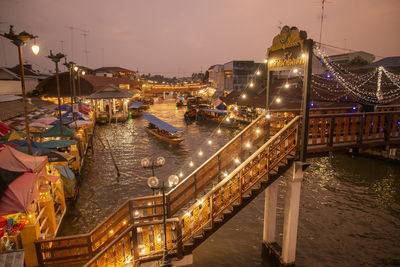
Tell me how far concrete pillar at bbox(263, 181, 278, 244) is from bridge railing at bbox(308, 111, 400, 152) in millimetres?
2392

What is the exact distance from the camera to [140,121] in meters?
41.9

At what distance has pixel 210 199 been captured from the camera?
25.0ft

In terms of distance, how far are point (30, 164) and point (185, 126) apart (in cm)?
2945

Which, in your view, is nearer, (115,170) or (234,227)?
(234,227)

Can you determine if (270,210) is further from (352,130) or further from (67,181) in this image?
(67,181)

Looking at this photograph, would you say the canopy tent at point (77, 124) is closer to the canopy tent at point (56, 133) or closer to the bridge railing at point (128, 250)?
the canopy tent at point (56, 133)

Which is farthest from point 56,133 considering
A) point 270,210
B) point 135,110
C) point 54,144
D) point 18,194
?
point 135,110

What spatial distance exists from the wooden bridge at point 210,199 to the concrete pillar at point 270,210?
0.53 ft

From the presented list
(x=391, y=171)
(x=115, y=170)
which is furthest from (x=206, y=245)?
(x=391, y=171)

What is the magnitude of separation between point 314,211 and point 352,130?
23.0 ft

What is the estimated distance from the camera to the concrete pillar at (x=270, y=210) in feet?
31.4

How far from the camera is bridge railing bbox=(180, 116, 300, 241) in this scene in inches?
300

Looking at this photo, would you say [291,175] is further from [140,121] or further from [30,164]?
[140,121]

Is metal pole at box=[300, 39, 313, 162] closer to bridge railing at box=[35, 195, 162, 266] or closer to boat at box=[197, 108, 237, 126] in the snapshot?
bridge railing at box=[35, 195, 162, 266]
